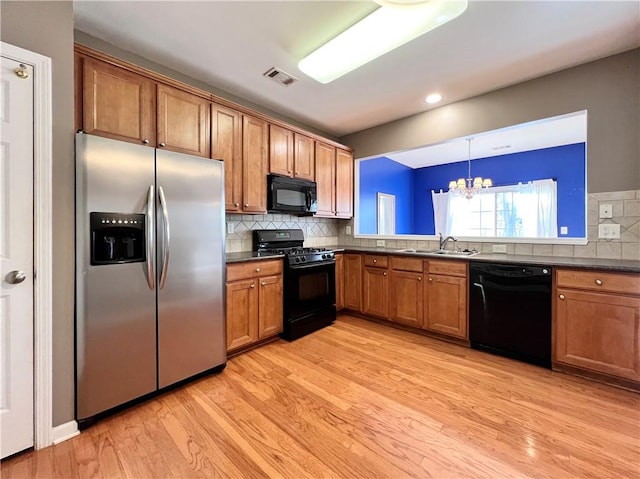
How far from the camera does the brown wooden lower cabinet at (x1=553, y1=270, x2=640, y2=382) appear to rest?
77.2 inches

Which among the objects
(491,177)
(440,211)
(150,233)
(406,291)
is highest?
(491,177)

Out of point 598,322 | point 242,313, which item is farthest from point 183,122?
point 598,322

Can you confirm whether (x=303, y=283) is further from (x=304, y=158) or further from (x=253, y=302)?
(x=304, y=158)

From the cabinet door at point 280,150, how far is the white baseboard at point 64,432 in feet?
8.29

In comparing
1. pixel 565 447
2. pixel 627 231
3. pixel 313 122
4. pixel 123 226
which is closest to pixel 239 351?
pixel 123 226

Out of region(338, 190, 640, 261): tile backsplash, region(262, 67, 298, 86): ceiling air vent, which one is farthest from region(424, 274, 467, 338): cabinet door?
region(262, 67, 298, 86): ceiling air vent

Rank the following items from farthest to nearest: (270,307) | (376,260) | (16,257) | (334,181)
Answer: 1. (334,181)
2. (376,260)
3. (270,307)
4. (16,257)

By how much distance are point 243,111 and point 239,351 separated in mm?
2363

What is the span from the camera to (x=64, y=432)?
5.04 feet

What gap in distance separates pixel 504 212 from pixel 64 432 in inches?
280

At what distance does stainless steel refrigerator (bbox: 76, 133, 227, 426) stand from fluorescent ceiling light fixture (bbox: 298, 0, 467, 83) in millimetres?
1190

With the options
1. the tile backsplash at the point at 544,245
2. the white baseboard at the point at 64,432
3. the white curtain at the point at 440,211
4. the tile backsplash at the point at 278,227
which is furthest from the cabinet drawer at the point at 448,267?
the white curtain at the point at 440,211

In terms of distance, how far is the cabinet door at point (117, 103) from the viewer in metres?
1.84

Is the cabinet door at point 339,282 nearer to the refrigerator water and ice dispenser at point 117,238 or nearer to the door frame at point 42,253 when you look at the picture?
the refrigerator water and ice dispenser at point 117,238
